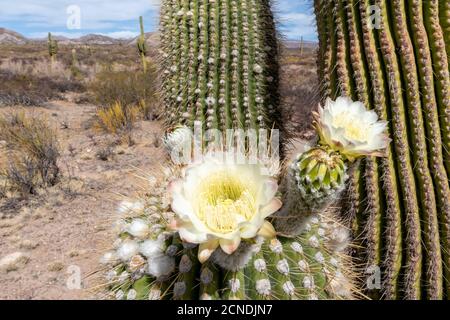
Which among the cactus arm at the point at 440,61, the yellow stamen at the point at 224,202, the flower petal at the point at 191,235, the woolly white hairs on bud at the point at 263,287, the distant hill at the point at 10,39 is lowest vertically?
the woolly white hairs on bud at the point at 263,287

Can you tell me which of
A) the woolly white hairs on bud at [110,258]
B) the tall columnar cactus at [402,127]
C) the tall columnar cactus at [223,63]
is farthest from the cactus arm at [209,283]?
the tall columnar cactus at [223,63]

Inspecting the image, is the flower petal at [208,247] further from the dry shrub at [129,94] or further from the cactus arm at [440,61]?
the dry shrub at [129,94]

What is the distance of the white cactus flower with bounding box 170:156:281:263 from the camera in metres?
0.95

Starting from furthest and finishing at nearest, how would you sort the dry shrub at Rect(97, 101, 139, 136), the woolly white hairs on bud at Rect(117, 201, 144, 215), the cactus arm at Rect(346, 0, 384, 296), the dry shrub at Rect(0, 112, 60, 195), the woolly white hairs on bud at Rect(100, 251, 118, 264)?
the dry shrub at Rect(97, 101, 139, 136) → the dry shrub at Rect(0, 112, 60, 195) → the cactus arm at Rect(346, 0, 384, 296) → the woolly white hairs on bud at Rect(117, 201, 144, 215) → the woolly white hairs on bud at Rect(100, 251, 118, 264)

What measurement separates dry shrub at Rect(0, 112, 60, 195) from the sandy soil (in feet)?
0.67

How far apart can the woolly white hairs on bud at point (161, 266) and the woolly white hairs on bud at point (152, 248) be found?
2 cm

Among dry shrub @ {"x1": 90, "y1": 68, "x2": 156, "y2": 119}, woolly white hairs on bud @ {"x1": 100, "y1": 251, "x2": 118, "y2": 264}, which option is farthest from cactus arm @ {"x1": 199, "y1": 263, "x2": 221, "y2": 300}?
dry shrub @ {"x1": 90, "y1": 68, "x2": 156, "y2": 119}

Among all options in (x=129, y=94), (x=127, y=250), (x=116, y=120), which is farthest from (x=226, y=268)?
(x=129, y=94)

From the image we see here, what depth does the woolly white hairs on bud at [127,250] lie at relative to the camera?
1.36 metres

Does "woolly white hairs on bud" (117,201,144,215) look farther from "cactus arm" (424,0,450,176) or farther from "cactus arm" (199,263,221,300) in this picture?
"cactus arm" (424,0,450,176)

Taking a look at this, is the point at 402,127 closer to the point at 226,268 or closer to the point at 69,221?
the point at 226,268

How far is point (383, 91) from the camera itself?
2.03 m

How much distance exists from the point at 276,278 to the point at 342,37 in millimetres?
1414
